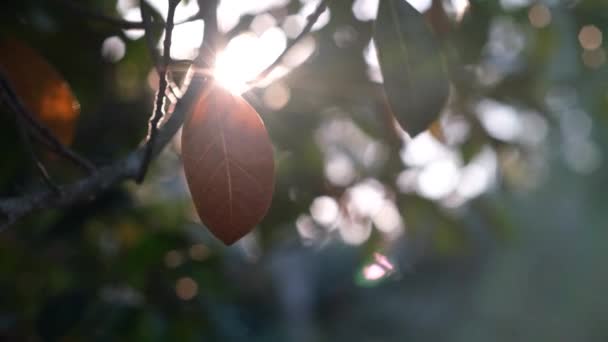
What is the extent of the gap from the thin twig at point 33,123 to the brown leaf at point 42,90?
0.48 feet

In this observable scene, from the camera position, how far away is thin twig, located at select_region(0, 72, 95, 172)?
90 cm

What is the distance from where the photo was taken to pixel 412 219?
180 centimetres

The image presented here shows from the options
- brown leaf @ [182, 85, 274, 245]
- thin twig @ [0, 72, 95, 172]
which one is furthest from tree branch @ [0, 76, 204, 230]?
brown leaf @ [182, 85, 274, 245]

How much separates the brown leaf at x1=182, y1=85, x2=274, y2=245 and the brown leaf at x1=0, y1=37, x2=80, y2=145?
415mm

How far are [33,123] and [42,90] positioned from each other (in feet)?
0.60

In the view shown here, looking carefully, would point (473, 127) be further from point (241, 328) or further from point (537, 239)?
point (537, 239)

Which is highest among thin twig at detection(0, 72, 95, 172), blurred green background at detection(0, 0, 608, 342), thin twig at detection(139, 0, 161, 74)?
thin twig at detection(139, 0, 161, 74)

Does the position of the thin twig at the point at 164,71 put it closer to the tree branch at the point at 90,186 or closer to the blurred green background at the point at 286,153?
the tree branch at the point at 90,186

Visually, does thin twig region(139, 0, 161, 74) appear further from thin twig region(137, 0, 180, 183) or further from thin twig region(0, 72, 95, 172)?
thin twig region(0, 72, 95, 172)

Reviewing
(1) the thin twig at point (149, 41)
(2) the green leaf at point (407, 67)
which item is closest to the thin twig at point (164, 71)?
(1) the thin twig at point (149, 41)

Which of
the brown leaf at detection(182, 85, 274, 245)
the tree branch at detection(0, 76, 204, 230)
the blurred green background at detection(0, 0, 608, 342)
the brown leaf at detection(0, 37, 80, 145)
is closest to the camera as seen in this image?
the brown leaf at detection(182, 85, 274, 245)

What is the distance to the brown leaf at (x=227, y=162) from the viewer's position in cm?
73

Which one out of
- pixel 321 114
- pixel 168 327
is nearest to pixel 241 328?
pixel 168 327

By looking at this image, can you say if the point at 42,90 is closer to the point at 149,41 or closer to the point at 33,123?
the point at 33,123
